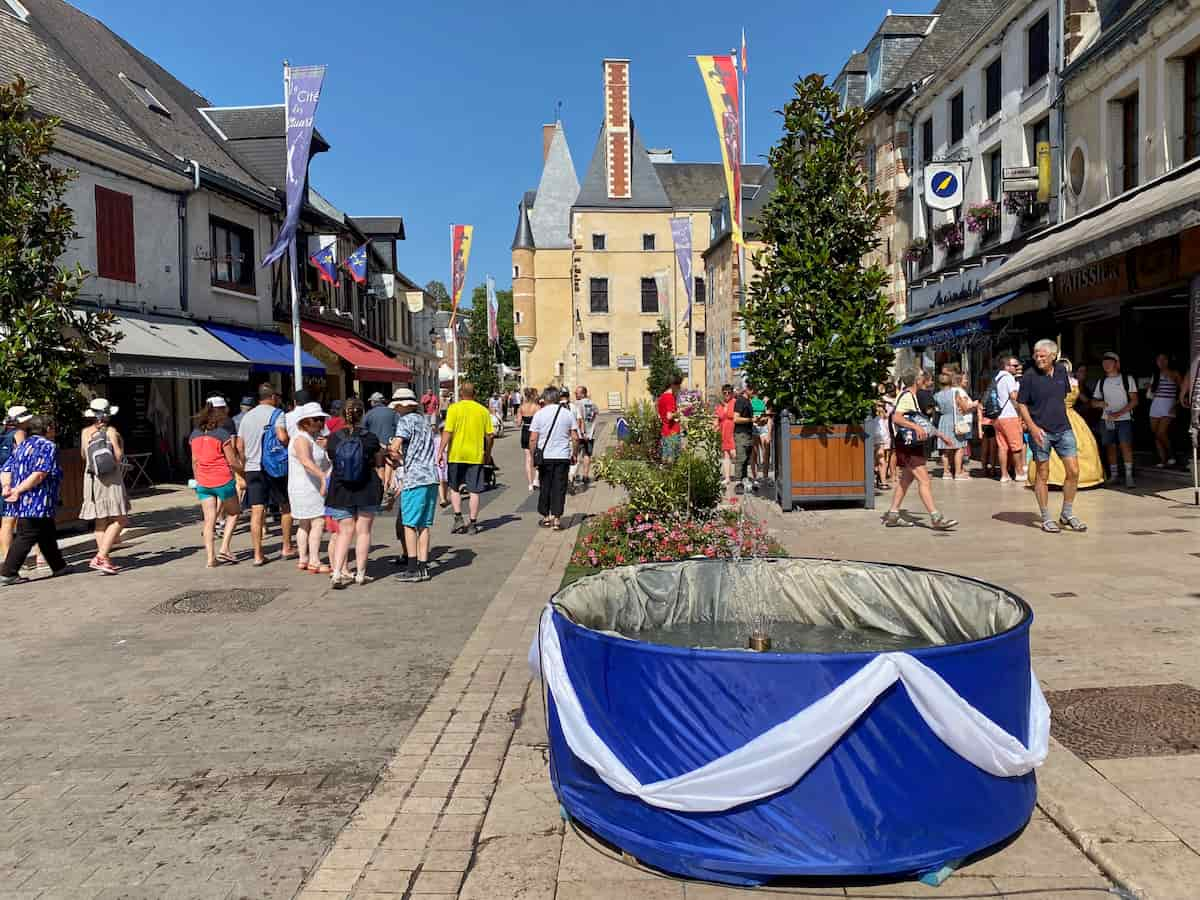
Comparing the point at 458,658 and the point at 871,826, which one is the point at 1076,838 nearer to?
the point at 871,826

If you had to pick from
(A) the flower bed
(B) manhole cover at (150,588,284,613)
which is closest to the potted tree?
(A) the flower bed

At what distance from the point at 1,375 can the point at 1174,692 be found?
1097cm

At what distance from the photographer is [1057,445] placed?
31.1 feet

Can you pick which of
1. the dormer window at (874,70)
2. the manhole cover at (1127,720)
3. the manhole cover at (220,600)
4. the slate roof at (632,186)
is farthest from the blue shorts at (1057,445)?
the slate roof at (632,186)

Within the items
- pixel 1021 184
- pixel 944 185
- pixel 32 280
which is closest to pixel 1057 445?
pixel 1021 184

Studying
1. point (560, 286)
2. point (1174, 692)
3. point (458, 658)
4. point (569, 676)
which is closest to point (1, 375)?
point (458, 658)

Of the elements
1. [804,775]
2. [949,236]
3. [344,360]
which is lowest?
[804,775]

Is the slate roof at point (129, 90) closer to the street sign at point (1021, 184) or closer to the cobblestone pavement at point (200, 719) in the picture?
the cobblestone pavement at point (200, 719)

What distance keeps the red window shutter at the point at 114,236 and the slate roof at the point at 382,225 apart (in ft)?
80.1

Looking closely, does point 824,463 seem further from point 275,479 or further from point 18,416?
point 18,416

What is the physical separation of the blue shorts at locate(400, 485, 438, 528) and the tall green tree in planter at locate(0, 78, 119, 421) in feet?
15.5

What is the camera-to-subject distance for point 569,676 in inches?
136

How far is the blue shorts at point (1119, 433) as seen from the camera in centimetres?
1288

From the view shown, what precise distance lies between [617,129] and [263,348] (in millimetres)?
48493
